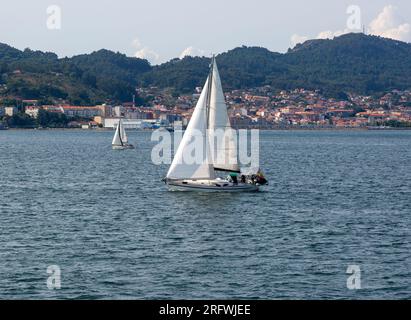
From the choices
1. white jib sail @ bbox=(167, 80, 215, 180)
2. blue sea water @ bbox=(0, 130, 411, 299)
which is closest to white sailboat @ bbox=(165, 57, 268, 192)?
white jib sail @ bbox=(167, 80, 215, 180)

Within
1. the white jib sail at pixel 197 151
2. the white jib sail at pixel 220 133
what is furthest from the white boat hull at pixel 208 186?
the white jib sail at pixel 220 133

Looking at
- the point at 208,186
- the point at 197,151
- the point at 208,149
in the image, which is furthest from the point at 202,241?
the point at 208,149

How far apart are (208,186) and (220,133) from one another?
3.48 metres

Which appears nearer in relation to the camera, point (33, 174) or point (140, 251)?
point (140, 251)

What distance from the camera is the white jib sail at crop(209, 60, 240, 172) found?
153 ft

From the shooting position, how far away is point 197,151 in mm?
45719

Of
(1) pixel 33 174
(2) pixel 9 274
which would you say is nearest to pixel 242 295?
(2) pixel 9 274

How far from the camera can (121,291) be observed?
21.9 meters

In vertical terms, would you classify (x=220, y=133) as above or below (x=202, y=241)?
above

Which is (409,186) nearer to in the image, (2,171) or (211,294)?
(2,171)

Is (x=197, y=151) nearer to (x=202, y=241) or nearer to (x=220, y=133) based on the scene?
(x=220, y=133)

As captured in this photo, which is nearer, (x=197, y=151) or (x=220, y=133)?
(x=197, y=151)

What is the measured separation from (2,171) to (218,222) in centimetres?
4082
